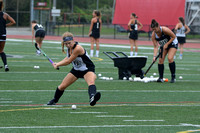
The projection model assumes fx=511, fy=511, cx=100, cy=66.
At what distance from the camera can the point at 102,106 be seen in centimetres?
1009

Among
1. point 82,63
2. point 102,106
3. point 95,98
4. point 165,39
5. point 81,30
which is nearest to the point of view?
point 95,98

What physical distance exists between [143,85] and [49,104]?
429 cm

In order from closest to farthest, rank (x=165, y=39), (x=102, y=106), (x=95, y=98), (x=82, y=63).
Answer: (x=95, y=98) < (x=82, y=63) < (x=102, y=106) < (x=165, y=39)

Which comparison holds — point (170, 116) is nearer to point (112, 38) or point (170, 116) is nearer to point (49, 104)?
point (49, 104)

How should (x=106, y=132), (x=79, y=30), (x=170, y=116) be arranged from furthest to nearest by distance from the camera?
(x=79, y=30) → (x=170, y=116) → (x=106, y=132)

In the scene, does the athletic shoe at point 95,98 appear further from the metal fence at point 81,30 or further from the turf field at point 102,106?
the metal fence at point 81,30

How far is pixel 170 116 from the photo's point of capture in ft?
29.5

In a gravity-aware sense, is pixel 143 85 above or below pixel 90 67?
below

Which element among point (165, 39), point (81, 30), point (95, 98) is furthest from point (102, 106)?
point (81, 30)

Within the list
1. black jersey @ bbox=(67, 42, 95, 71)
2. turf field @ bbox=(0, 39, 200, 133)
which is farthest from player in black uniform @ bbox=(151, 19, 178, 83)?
black jersey @ bbox=(67, 42, 95, 71)

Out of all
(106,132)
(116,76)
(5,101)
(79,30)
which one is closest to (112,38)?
(79,30)

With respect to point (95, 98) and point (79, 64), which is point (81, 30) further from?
point (95, 98)

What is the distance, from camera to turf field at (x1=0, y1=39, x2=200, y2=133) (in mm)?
7891

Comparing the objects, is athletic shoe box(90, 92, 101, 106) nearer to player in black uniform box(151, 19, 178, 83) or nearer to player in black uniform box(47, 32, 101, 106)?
player in black uniform box(47, 32, 101, 106)
